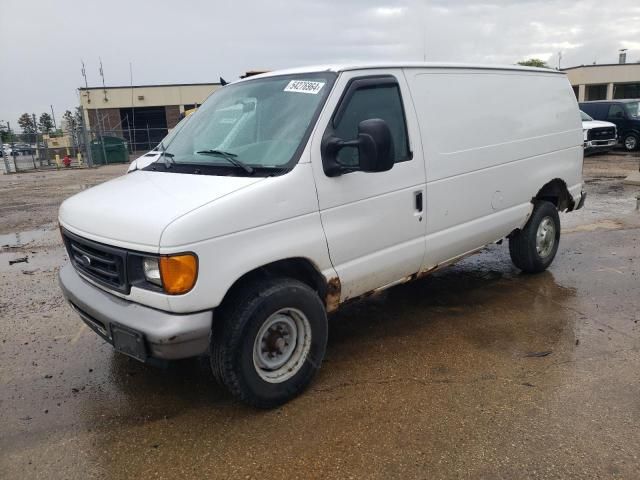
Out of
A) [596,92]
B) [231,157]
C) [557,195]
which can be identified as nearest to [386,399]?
[231,157]

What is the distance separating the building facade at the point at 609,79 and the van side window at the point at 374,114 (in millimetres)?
41650

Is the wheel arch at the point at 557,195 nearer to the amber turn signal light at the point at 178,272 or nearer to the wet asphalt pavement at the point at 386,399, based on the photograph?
the wet asphalt pavement at the point at 386,399

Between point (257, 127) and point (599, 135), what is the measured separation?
59.4 ft

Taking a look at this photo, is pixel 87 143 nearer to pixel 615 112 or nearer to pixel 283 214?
pixel 615 112

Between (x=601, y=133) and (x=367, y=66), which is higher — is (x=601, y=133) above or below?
below

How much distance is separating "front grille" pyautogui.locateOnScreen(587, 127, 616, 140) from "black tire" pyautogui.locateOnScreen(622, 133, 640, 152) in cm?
163

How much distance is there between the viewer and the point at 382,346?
4129 millimetres

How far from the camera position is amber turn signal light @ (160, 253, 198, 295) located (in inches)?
106

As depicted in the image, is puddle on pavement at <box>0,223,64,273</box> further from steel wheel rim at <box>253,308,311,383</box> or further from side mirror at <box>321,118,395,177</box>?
side mirror at <box>321,118,395,177</box>

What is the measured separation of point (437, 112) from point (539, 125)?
5.54 ft

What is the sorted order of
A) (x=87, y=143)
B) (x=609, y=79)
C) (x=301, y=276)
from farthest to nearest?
(x=609, y=79) → (x=87, y=143) → (x=301, y=276)

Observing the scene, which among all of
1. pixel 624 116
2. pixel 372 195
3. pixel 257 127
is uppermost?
pixel 257 127

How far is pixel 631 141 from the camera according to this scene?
763 inches

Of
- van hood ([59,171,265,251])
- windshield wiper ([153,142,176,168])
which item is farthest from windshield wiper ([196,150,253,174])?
windshield wiper ([153,142,176,168])
